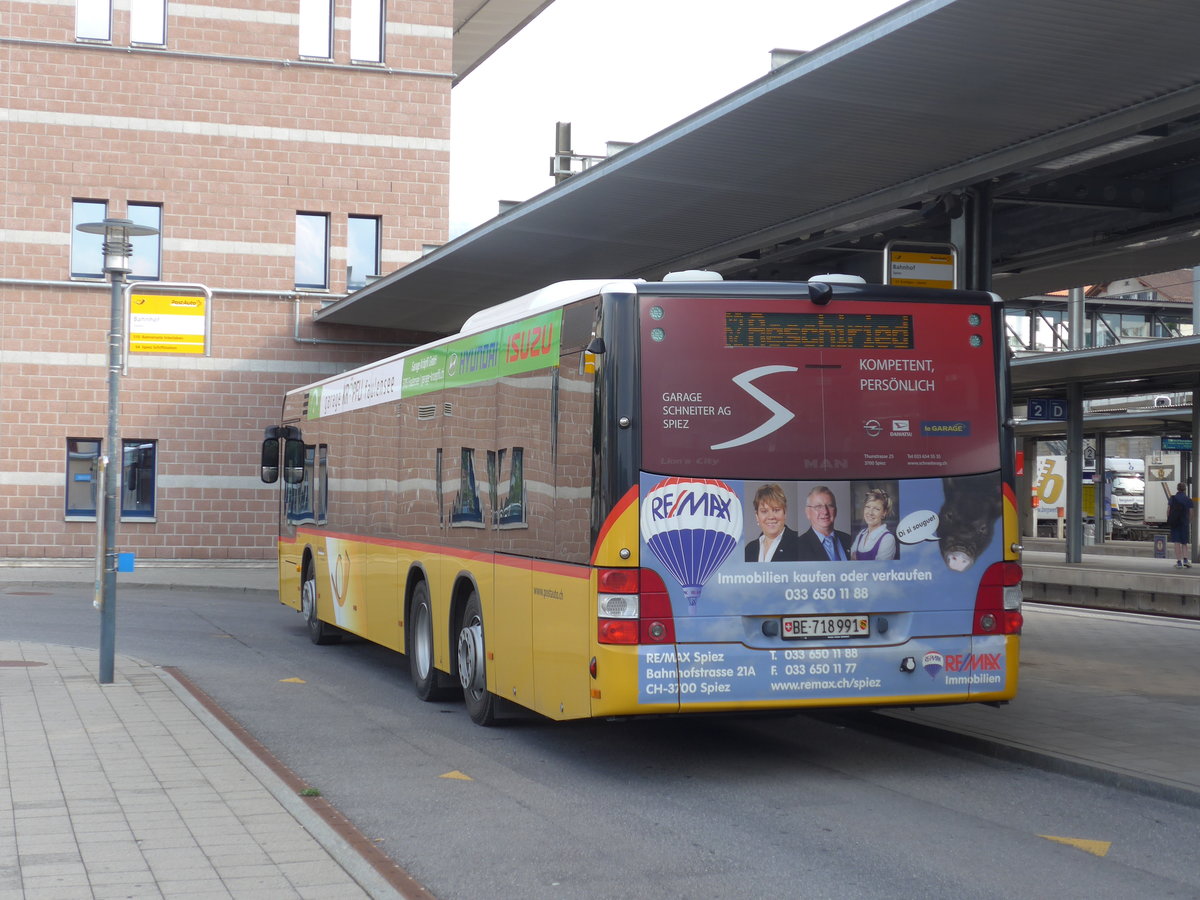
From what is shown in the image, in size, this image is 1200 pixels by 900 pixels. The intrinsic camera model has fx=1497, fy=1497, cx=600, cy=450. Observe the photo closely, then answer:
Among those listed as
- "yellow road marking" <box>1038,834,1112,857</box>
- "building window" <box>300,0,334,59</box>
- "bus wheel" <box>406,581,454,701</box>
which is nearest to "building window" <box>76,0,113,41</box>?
"building window" <box>300,0,334,59</box>

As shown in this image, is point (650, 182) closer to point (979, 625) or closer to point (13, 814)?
point (979, 625)

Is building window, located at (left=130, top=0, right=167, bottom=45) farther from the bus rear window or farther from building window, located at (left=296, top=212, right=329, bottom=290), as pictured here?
the bus rear window

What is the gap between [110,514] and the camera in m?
12.4

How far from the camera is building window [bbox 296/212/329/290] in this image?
31.4 metres

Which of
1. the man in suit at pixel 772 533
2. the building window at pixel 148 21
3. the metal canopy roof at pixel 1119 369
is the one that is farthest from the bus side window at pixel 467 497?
the building window at pixel 148 21

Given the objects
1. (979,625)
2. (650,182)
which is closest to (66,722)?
(979,625)

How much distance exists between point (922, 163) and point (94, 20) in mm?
22266

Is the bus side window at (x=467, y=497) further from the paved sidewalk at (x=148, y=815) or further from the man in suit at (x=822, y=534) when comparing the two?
the man in suit at (x=822, y=534)

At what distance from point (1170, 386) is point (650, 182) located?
17763 mm

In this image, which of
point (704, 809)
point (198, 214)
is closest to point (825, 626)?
point (704, 809)

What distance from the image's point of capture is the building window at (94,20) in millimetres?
30219

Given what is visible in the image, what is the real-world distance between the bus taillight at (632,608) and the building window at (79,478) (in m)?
23.8

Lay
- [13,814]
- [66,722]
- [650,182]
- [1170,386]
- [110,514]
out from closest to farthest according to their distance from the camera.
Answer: [13,814] → [66,722] → [110,514] → [650,182] → [1170,386]

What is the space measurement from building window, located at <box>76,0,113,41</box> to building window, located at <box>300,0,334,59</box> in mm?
3857
